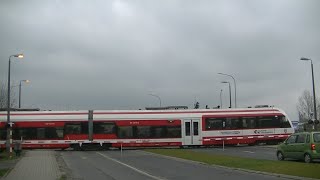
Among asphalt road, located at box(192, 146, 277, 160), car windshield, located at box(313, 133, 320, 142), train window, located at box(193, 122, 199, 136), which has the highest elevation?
train window, located at box(193, 122, 199, 136)

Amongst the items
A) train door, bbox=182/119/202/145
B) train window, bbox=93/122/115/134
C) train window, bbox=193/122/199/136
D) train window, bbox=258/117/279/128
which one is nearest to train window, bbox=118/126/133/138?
train window, bbox=93/122/115/134

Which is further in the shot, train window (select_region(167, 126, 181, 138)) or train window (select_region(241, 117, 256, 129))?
train window (select_region(241, 117, 256, 129))

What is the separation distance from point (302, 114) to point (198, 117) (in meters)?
71.7

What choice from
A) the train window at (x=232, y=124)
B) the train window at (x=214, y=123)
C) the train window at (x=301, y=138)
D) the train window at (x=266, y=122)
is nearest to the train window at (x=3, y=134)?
the train window at (x=214, y=123)

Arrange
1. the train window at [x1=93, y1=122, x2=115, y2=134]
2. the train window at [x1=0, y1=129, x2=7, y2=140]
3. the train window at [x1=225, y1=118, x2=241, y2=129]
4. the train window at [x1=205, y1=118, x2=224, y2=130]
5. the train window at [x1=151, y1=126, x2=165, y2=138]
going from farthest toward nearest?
the train window at [x1=225, y1=118, x2=241, y2=129] < the train window at [x1=205, y1=118, x2=224, y2=130] < the train window at [x1=151, y1=126, x2=165, y2=138] < the train window at [x1=93, y1=122, x2=115, y2=134] < the train window at [x1=0, y1=129, x2=7, y2=140]

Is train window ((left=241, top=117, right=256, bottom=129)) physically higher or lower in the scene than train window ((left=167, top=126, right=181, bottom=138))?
higher

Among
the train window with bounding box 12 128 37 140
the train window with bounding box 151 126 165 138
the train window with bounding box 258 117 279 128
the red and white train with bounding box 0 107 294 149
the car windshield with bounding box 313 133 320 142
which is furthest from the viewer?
the train window with bounding box 258 117 279 128

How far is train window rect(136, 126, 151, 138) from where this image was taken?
46406 mm

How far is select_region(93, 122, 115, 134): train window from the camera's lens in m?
46.0

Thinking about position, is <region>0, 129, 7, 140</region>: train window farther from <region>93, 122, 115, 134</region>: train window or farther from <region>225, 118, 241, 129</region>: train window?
<region>225, 118, 241, 129</region>: train window

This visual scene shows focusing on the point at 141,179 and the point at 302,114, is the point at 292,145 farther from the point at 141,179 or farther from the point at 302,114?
the point at 302,114

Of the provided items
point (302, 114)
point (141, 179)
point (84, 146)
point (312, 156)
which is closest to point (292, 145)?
point (312, 156)

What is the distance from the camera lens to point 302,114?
113062 millimetres

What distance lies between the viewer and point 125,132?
46.2m
